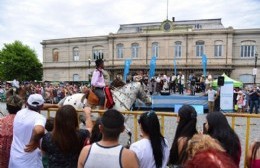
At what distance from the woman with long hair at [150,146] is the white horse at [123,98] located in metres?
5.67

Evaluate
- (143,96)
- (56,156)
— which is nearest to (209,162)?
(56,156)

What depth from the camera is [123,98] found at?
959 centimetres

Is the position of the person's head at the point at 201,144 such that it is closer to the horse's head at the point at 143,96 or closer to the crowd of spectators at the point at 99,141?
the crowd of spectators at the point at 99,141

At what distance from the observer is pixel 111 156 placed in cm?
279

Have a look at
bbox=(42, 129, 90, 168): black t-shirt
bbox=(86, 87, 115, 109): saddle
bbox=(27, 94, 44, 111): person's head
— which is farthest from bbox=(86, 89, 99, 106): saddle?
bbox=(42, 129, 90, 168): black t-shirt

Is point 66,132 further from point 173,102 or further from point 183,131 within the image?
point 173,102

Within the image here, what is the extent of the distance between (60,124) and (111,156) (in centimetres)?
90

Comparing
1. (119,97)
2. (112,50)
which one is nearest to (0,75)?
(112,50)

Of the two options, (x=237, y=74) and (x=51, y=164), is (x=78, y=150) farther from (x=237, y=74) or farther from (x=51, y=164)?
(x=237, y=74)

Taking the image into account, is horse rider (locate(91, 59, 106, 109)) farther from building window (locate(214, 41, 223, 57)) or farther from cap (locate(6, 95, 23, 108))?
building window (locate(214, 41, 223, 57))

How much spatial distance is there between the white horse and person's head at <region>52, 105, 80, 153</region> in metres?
5.57

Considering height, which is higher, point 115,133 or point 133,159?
point 115,133

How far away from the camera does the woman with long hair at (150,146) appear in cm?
330

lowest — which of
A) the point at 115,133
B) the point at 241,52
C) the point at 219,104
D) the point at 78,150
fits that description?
the point at 219,104
